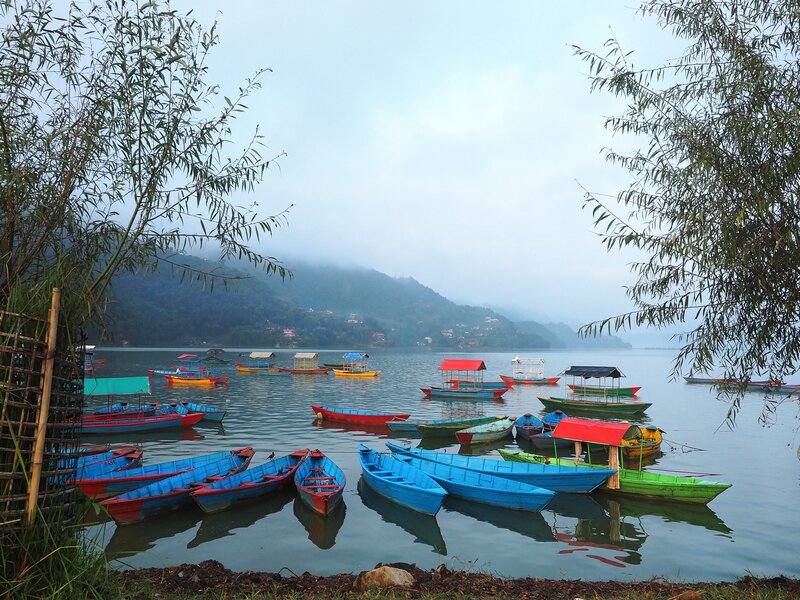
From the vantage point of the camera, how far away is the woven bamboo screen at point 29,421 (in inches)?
211

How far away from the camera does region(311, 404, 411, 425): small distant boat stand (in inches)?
1363

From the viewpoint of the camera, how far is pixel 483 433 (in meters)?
30.0

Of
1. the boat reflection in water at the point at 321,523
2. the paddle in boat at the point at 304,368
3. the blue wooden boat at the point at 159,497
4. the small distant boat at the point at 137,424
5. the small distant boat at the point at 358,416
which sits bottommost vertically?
the paddle in boat at the point at 304,368

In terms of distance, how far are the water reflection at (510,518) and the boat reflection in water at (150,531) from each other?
948 centimetres

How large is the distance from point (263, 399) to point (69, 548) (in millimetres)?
45215

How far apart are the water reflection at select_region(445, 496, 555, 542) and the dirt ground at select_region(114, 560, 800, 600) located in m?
5.48

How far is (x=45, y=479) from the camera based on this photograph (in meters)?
5.77

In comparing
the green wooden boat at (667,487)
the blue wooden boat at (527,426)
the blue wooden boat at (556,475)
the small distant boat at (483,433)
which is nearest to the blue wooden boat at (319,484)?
the blue wooden boat at (556,475)

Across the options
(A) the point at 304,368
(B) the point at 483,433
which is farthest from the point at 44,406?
(A) the point at 304,368

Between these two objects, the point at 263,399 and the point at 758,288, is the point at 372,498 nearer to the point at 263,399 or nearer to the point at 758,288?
the point at 758,288

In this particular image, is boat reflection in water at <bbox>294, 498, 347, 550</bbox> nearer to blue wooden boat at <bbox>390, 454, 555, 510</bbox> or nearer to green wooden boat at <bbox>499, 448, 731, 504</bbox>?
blue wooden boat at <bbox>390, 454, 555, 510</bbox>

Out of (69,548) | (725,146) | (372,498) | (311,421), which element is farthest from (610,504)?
(311,421)

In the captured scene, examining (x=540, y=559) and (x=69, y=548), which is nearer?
(x=69, y=548)

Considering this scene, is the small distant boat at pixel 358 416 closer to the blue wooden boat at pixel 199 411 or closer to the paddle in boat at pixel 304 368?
the blue wooden boat at pixel 199 411
